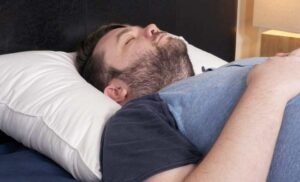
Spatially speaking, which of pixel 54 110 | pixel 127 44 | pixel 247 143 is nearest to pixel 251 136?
pixel 247 143

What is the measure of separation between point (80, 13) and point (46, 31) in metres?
0.15

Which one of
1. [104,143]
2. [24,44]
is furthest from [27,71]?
[104,143]

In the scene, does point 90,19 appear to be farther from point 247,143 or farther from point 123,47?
point 247,143

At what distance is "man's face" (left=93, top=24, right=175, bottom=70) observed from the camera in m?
1.18

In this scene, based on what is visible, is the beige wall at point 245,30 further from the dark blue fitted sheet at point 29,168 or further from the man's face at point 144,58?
the dark blue fitted sheet at point 29,168

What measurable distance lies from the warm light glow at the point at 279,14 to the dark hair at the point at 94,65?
3.41 ft

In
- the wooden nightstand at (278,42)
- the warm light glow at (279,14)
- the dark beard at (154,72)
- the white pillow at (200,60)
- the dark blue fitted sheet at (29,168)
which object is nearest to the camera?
the dark blue fitted sheet at (29,168)

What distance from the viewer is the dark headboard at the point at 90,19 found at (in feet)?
4.06

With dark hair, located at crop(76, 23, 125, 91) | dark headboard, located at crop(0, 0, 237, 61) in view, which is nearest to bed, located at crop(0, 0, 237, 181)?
dark headboard, located at crop(0, 0, 237, 61)

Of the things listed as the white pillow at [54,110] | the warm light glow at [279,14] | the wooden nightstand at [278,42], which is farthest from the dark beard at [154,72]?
the wooden nightstand at [278,42]

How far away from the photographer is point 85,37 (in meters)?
1.46

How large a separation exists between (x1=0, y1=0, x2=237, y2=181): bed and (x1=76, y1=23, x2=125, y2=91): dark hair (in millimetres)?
122

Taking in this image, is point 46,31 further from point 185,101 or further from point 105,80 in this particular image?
point 185,101

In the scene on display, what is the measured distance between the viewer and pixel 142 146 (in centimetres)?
81
